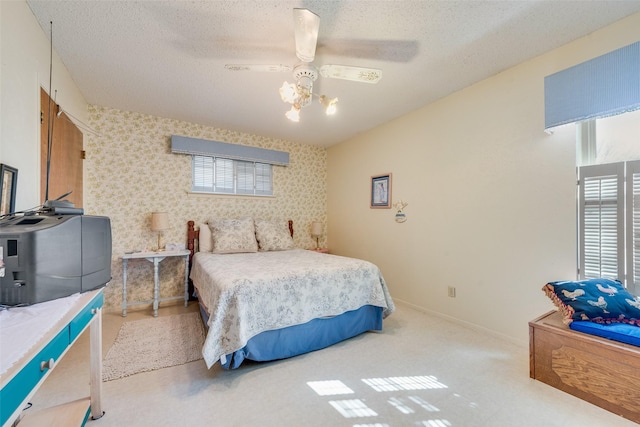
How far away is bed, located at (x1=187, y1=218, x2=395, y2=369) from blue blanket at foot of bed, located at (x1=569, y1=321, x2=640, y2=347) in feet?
4.42

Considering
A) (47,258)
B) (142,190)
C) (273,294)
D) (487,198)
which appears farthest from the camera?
(142,190)

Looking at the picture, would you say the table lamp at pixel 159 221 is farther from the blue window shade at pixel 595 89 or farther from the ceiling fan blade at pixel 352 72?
the blue window shade at pixel 595 89

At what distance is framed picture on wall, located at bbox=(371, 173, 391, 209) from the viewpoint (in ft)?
11.7

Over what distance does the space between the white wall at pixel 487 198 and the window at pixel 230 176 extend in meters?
1.84

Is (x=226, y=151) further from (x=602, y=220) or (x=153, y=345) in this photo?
(x=602, y=220)

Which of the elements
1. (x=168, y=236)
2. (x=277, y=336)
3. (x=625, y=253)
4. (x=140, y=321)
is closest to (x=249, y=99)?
(x=168, y=236)

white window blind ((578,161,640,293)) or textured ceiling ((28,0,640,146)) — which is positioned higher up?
textured ceiling ((28,0,640,146))

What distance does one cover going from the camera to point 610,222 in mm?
1908

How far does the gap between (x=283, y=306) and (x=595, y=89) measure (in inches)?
107

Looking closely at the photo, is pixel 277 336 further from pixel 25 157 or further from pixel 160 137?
pixel 160 137

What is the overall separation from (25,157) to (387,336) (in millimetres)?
2979

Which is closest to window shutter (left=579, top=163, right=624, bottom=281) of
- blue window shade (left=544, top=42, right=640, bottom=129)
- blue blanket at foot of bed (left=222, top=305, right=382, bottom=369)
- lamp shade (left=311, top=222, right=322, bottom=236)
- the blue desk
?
blue window shade (left=544, top=42, right=640, bottom=129)

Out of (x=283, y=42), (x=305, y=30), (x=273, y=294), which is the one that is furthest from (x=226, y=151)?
(x=305, y=30)

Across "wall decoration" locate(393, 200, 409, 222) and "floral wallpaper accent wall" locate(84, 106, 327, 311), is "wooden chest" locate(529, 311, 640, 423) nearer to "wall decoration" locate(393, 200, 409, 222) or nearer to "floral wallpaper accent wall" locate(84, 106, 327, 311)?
"wall decoration" locate(393, 200, 409, 222)
